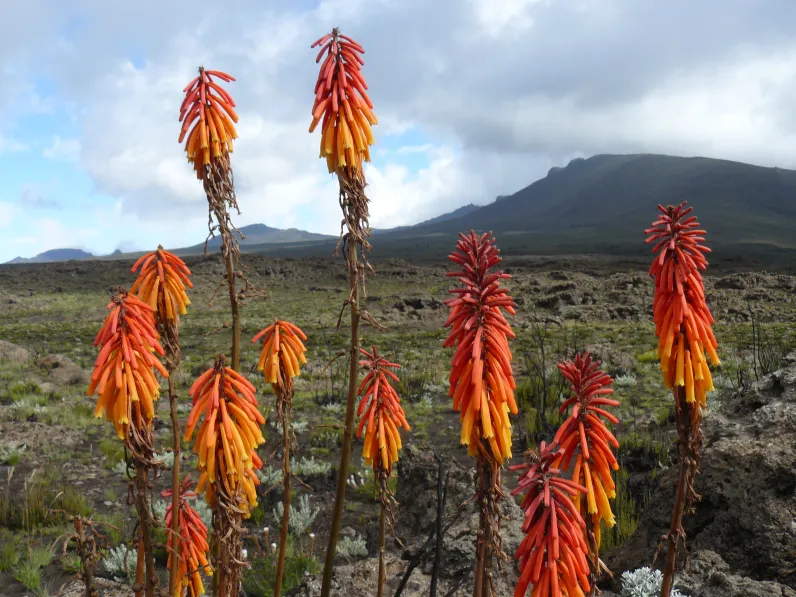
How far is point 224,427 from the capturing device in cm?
289

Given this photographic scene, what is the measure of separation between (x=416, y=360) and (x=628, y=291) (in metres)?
20.4

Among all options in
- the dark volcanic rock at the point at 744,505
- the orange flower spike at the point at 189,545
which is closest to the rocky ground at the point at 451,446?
the dark volcanic rock at the point at 744,505

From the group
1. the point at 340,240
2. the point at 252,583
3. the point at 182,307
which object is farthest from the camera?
the point at 252,583

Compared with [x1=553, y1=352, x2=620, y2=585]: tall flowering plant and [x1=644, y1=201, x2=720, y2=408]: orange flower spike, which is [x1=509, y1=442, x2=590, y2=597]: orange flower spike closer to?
[x1=553, y1=352, x2=620, y2=585]: tall flowering plant

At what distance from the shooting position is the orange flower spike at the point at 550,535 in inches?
89.1

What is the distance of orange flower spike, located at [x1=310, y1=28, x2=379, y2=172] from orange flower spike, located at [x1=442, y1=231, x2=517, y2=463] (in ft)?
3.83

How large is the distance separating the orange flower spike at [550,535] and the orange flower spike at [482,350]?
37cm

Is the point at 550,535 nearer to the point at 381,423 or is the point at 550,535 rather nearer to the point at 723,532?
the point at 381,423

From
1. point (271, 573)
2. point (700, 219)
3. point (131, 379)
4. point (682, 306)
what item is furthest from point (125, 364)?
point (700, 219)

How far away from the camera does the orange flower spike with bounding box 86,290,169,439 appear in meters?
2.84

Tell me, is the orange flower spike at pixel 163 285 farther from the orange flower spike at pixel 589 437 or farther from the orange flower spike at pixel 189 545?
the orange flower spike at pixel 589 437

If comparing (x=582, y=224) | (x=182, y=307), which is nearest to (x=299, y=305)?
(x=182, y=307)

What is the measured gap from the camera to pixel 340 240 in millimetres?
3328

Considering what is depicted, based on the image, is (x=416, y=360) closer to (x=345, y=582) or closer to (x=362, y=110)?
(x=345, y=582)
